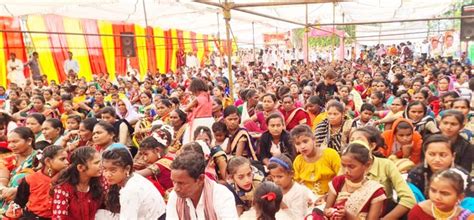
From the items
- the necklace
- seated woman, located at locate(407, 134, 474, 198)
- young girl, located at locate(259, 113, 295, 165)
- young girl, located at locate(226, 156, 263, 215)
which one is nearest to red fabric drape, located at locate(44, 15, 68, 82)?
young girl, located at locate(259, 113, 295, 165)

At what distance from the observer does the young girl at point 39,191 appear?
3178mm

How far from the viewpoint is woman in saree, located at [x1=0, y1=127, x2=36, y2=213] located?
3.65 meters

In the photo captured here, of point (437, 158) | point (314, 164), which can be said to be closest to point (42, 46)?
point (314, 164)

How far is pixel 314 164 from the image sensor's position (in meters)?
3.52

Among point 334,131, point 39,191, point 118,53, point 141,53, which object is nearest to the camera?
point 39,191

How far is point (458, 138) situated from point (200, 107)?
3.08 m

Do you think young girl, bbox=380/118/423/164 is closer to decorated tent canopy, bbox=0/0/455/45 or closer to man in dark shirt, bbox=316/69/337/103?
→ man in dark shirt, bbox=316/69/337/103

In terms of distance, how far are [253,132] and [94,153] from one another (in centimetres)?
265

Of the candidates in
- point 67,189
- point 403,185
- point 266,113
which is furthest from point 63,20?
point 403,185

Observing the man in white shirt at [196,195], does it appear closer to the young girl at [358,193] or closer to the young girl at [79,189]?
the young girl at [358,193]

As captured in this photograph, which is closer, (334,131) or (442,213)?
(442,213)

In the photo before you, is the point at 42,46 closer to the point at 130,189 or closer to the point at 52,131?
the point at 52,131

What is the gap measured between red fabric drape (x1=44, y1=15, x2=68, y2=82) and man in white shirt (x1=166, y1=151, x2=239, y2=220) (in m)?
13.5

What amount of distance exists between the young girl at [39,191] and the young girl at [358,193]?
78.0 inches
